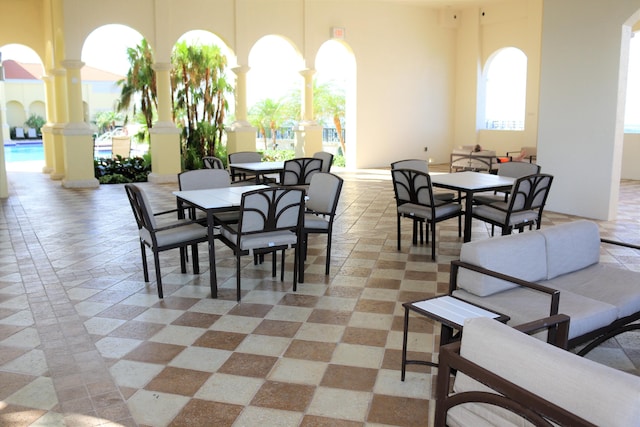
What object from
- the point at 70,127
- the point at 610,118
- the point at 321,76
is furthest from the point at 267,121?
the point at 610,118

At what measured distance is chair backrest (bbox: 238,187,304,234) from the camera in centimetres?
411

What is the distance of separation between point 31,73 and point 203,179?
25.5m

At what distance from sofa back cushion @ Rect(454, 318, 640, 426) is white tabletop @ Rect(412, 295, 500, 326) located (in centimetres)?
63

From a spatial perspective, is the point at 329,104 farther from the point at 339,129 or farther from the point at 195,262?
the point at 195,262

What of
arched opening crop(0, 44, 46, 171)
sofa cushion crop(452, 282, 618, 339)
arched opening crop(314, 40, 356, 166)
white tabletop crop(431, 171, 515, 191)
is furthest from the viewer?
arched opening crop(0, 44, 46, 171)

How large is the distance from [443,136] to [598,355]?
1256 centimetres

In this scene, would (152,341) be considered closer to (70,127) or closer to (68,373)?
(68,373)

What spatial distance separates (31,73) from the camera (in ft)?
87.7

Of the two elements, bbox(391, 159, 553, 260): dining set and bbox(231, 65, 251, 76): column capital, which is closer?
bbox(391, 159, 553, 260): dining set

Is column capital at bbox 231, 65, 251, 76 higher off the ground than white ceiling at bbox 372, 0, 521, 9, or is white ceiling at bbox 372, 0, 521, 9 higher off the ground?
white ceiling at bbox 372, 0, 521, 9

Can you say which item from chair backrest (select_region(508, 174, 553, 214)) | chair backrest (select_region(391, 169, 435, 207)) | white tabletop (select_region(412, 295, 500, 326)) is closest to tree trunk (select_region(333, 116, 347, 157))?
chair backrest (select_region(391, 169, 435, 207))

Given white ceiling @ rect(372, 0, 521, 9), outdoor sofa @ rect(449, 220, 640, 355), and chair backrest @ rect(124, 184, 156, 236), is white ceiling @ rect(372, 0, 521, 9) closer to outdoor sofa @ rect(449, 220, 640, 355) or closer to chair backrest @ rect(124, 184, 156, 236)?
chair backrest @ rect(124, 184, 156, 236)

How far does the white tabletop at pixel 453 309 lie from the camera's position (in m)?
2.62

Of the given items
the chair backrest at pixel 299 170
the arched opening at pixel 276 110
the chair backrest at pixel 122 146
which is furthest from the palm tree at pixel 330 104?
the chair backrest at pixel 299 170
